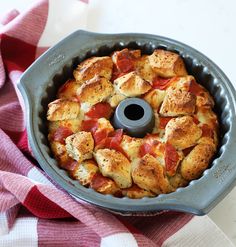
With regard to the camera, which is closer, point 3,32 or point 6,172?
point 6,172

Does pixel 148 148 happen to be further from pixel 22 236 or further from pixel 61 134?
pixel 22 236

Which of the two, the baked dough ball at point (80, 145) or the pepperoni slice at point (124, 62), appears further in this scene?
the pepperoni slice at point (124, 62)

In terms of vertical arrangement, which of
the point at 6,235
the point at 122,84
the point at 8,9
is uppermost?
the point at 122,84

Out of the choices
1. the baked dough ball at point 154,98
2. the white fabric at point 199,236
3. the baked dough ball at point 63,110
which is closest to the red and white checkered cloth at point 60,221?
the white fabric at point 199,236

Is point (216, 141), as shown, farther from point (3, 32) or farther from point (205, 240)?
point (3, 32)

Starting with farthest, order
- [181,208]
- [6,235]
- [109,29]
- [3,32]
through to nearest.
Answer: [109,29], [3,32], [6,235], [181,208]

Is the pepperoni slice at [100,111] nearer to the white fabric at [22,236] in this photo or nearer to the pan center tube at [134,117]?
the pan center tube at [134,117]

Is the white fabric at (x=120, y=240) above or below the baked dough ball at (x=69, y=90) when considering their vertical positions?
below

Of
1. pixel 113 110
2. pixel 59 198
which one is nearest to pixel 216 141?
pixel 113 110
